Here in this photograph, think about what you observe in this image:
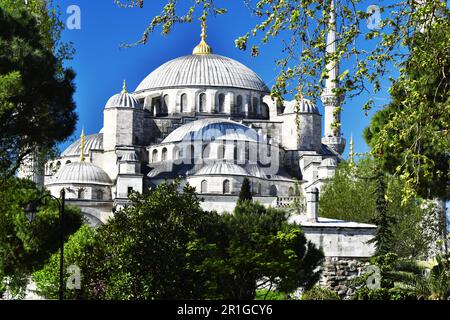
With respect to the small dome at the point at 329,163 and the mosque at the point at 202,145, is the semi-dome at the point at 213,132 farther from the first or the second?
the small dome at the point at 329,163

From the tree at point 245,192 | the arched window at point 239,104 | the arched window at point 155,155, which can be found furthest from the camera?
the arched window at point 239,104

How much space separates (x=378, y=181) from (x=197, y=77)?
40958 mm

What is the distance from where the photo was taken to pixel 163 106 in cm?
7750

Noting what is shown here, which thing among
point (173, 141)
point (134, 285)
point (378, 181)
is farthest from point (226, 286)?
point (173, 141)

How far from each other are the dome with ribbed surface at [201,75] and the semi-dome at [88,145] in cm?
653

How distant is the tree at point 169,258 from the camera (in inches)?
1028

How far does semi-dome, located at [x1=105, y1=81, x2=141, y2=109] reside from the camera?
71.9m

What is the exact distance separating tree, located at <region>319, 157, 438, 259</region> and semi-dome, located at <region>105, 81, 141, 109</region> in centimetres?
1986

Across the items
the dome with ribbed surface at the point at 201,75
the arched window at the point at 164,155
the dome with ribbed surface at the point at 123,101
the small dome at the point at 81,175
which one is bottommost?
the small dome at the point at 81,175

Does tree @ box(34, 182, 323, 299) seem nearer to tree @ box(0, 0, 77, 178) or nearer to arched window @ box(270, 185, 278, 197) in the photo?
tree @ box(0, 0, 77, 178)

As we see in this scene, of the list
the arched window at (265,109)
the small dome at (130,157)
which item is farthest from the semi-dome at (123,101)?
the arched window at (265,109)

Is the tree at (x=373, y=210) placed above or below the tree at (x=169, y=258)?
above

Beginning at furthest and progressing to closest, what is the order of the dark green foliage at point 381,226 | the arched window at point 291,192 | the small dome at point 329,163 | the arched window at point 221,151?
the arched window at point 221,151 < the arched window at point 291,192 < the small dome at point 329,163 < the dark green foliage at point 381,226

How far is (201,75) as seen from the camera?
3073 inches
